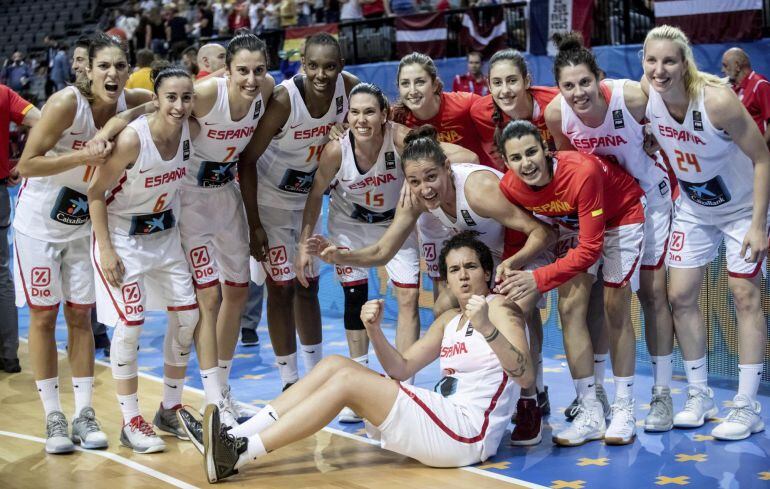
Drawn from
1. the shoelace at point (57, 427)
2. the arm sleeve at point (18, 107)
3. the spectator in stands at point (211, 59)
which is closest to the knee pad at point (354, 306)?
the shoelace at point (57, 427)

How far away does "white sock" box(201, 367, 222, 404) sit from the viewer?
17.8 ft

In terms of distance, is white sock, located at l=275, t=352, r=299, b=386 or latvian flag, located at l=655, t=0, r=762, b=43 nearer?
white sock, located at l=275, t=352, r=299, b=386

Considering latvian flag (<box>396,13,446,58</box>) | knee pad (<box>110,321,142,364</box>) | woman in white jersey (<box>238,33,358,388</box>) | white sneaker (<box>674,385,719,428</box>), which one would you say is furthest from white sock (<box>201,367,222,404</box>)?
latvian flag (<box>396,13,446,58</box>)

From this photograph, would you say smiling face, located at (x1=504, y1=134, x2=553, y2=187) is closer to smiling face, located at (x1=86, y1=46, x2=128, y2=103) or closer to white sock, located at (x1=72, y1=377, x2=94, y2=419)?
smiling face, located at (x1=86, y1=46, x2=128, y2=103)

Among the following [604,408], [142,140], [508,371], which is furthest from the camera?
[604,408]

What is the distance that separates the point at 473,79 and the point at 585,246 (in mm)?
7180

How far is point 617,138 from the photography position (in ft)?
17.2

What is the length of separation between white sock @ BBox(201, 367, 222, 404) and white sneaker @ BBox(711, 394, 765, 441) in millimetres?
2583

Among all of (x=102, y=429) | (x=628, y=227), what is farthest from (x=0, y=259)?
(x=628, y=227)

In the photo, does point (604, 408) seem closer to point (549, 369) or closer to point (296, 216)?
point (549, 369)

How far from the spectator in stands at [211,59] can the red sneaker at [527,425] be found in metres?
3.88

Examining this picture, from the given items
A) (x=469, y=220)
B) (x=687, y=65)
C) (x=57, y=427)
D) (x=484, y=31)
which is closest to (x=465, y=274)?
(x=469, y=220)

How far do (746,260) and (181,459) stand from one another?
9.85ft

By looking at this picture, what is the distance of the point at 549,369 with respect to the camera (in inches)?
267
